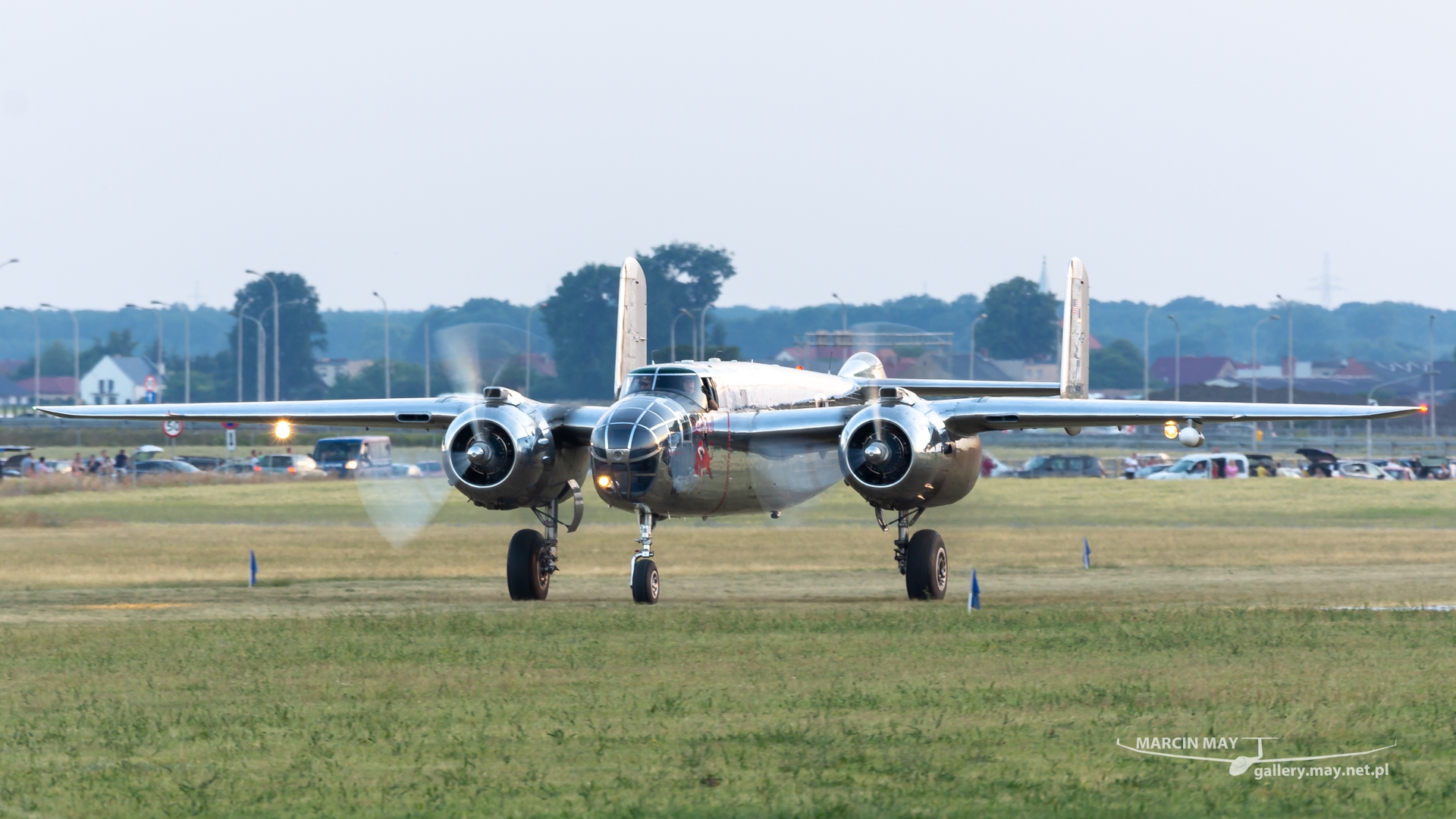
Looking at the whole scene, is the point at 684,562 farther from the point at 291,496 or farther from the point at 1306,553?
the point at 291,496

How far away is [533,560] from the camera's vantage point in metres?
25.8

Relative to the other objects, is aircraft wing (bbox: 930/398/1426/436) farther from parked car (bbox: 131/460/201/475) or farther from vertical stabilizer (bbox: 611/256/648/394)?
parked car (bbox: 131/460/201/475)

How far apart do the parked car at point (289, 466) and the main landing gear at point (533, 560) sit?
45.4 meters

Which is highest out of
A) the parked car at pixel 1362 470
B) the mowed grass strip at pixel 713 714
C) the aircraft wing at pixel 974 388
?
the aircraft wing at pixel 974 388

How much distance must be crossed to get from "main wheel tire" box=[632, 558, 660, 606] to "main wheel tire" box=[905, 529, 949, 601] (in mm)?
4141

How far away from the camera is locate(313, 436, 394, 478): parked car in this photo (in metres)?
72.1

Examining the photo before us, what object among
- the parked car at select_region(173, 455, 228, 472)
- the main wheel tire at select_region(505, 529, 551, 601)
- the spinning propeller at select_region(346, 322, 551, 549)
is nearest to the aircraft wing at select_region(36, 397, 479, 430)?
the spinning propeller at select_region(346, 322, 551, 549)

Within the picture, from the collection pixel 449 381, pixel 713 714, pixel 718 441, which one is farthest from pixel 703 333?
pixel 713 714

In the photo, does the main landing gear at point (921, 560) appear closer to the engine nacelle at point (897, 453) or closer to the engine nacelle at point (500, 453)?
the engine nacelle at point (897, 453)

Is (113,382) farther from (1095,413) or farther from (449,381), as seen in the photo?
(1095,413)

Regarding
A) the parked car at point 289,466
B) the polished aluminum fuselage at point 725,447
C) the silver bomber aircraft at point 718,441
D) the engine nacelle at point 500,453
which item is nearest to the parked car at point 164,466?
the parked car at point 289,466

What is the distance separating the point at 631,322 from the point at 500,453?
6.58 m

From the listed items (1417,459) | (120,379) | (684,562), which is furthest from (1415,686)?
(120,379)

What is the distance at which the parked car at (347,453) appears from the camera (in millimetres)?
72125
